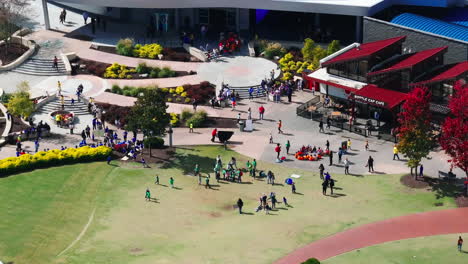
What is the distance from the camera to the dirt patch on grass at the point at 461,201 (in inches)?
3214

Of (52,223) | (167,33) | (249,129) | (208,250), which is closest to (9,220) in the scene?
(52,223)

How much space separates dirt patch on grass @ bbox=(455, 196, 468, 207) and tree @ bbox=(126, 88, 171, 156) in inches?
Result: 1151

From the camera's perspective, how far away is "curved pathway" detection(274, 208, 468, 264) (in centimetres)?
7506

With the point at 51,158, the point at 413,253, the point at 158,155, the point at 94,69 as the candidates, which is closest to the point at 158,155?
the point at 158,155

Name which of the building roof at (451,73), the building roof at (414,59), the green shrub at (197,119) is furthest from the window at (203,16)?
the building roof at (451,73)

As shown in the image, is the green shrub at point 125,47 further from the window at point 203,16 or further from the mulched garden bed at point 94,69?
the window at point 203,16

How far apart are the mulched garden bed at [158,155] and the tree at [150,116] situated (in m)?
2.08

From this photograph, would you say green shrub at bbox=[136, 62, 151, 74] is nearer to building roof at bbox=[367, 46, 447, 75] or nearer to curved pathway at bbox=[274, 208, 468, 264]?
building roof at bbox=[367, 46, 447, 75]

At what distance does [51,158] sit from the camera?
301ft

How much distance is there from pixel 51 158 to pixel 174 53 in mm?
29952

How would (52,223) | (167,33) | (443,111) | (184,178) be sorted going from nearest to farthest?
(52,223) → (184,178) → (443,111) → (167,33)

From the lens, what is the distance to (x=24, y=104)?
99.9 metres

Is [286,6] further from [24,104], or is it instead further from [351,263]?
[351,263]

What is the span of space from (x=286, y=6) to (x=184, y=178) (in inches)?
1389
